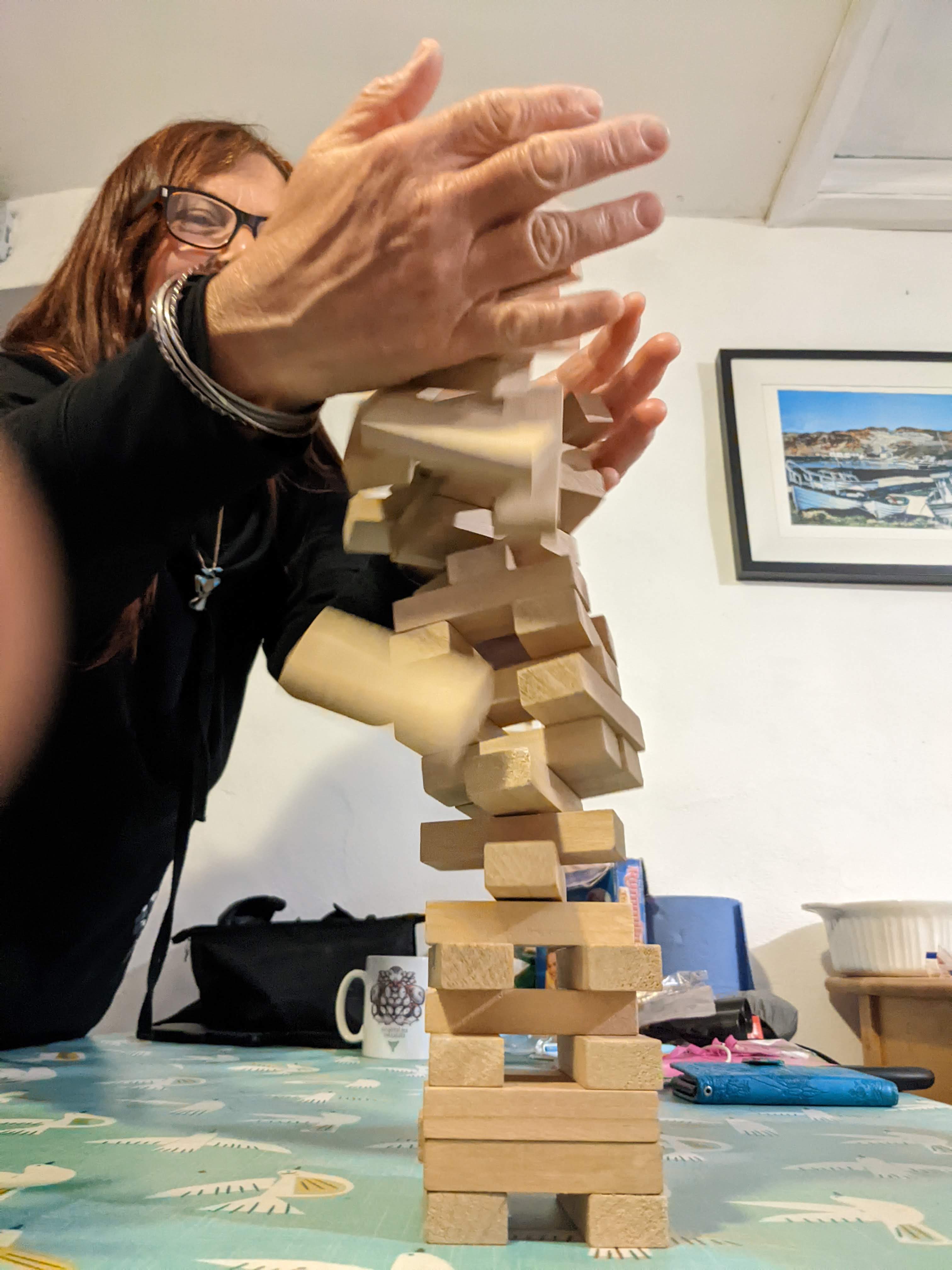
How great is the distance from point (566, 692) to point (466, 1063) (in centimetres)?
19

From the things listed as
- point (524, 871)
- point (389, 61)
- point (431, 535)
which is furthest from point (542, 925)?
point (389, 61)

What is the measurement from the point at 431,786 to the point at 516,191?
33cm

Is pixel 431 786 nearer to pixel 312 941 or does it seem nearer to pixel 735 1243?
pixel 735 1243

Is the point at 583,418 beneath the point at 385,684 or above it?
above

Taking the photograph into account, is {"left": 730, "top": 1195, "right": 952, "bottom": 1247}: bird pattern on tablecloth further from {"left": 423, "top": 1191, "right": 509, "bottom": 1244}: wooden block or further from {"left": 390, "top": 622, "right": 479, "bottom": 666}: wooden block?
{"left": 390, "top": 622, "right": 479, "bottom": 666}: wooden block

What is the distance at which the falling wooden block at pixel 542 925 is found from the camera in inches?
17.2

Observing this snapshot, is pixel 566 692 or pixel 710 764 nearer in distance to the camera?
pixel 566 692

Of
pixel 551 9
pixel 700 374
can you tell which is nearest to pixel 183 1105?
pixel 700 374

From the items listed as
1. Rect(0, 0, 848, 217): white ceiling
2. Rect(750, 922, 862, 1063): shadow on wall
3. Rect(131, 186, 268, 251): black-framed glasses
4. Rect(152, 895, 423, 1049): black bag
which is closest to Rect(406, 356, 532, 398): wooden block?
Rect(131, 186, 268, 251): black-framed glasses

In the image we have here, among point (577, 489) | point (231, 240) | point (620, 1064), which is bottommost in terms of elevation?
point (620, 1064)

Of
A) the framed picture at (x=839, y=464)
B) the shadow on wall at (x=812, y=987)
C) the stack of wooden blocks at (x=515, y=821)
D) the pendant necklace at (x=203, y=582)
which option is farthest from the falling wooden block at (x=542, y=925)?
the framed picture at (x=839, y=464)

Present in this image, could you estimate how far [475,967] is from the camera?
42 centimetres

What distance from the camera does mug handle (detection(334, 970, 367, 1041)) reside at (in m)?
1.03

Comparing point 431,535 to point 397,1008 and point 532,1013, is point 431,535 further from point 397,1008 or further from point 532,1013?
point 397,1008
